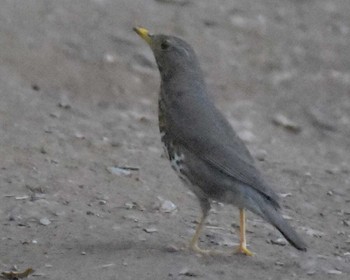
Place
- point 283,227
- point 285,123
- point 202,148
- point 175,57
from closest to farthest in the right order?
point 283,227 → point 202,148 → point 175,57 → point 285,123

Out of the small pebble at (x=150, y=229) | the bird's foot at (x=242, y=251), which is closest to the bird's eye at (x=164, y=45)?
the small pebble at (x=150, y=229)

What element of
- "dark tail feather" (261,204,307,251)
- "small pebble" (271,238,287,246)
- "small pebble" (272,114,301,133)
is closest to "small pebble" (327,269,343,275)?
"dark tail feather" (261,204,307,251)

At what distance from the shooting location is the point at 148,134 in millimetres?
8531

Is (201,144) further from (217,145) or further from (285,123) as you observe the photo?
(285,123)

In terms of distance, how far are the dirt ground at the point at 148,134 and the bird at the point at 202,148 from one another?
11.4 inches

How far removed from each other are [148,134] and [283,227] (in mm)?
3262

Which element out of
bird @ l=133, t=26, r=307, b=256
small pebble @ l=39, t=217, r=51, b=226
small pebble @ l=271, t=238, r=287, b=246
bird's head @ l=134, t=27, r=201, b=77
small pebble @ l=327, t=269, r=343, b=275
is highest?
bird's head @ l=134, t=27, r=201, b=77

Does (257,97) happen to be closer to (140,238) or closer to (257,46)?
(257,46)

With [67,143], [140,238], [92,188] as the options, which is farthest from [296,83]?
[140,238]

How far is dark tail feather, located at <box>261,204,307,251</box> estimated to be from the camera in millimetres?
5309

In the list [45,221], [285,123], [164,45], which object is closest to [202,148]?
[164,45]

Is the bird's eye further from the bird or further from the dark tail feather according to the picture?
the dark tail feather

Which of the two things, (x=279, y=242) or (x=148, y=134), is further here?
(x=148, y=134)

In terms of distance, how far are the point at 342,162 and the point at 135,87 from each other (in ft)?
6.13
